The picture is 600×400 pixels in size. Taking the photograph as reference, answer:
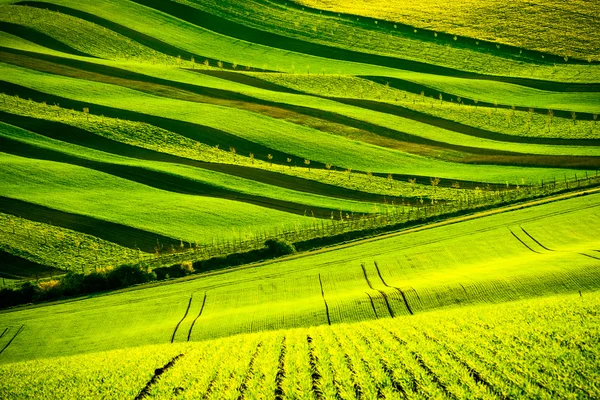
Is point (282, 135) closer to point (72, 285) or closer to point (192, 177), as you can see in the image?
point (192, 177)

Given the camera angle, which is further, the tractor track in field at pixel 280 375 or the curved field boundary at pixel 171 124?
the curved field boundary at pixel 171 124

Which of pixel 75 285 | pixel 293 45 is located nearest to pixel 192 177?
pixel 75 285

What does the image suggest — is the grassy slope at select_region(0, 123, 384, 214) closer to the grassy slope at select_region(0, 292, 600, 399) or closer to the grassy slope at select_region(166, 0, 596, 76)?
the grassy slope at select_region(0, 292, 600, 399)

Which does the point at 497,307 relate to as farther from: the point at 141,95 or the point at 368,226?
the point at 141,95

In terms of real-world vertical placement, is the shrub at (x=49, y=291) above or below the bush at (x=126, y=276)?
below

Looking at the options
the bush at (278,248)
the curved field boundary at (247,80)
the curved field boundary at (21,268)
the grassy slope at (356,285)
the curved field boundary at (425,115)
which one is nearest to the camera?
the grassy slope at (356,285)

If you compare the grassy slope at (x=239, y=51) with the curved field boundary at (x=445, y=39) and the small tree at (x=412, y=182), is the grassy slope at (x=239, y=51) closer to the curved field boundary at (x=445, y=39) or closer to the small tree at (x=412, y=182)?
the curved field boundary at (x=445, y=39)

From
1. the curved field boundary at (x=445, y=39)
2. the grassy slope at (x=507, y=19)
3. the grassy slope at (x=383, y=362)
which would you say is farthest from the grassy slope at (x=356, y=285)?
the grassy slope at (x=507, y=19)

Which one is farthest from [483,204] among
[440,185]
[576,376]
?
[576,376]
